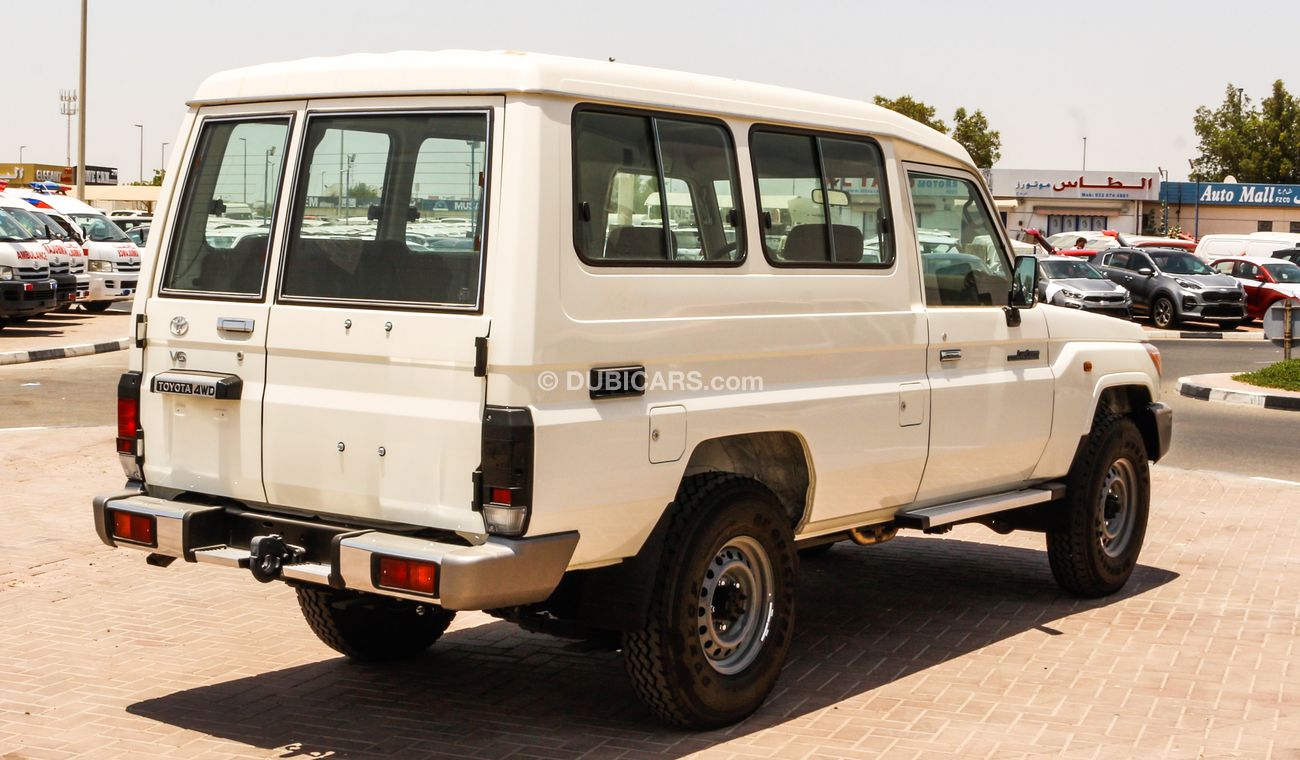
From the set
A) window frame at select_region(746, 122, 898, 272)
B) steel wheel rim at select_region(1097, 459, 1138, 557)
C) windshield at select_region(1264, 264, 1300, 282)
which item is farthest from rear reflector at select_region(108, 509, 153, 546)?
windshield at select_region(1264, 264, 1300, 282)

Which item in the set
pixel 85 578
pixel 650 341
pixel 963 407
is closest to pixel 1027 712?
pixel 963 407

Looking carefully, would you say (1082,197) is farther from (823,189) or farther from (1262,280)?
(823,189)

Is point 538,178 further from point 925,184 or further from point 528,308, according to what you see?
point 925,184

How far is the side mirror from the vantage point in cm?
748

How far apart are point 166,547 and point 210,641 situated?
169cm

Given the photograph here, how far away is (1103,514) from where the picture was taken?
27.0ft

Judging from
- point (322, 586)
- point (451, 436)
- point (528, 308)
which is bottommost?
point (322, 586)

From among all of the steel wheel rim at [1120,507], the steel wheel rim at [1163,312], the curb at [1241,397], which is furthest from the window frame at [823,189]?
the steel wheel rim at [1163,312]

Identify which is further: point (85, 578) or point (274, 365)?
point (85, 578)

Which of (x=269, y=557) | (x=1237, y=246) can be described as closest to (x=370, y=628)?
(x=269, y=557)

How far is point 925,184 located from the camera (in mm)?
7078

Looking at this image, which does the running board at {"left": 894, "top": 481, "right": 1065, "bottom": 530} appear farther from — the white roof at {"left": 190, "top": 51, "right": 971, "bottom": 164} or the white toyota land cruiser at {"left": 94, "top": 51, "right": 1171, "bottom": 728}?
the white roof at {"left": 190, "top": 51, "right": 971, "bottom": 164}

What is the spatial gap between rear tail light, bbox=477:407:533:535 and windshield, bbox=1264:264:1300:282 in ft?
107

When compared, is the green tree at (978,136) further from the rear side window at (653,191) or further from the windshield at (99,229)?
the rear side window at (653,191)
